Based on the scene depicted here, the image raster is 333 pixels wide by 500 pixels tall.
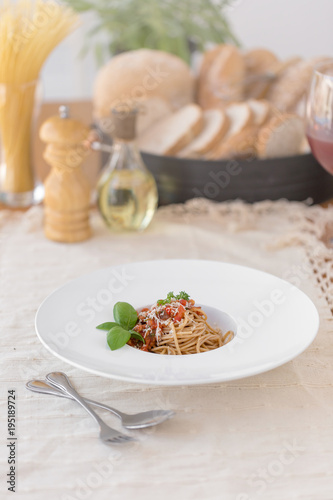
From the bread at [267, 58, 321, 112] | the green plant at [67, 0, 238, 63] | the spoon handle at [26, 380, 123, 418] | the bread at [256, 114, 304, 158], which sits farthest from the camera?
the green plant at [67, 0, 238, 63]

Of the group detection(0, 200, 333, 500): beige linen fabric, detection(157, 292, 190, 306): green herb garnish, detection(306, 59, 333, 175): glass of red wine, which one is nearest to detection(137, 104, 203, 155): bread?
detection(306, 59, 333, 175): glass of red wine

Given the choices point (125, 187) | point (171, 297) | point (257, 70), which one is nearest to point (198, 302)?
point (171, 297)

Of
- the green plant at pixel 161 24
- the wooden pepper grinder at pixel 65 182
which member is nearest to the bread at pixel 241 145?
the wooden pepper grinder at pixel 65 182

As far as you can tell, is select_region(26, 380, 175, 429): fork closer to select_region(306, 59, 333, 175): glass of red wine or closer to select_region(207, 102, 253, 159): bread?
select_region(306, 59, 333, 175): glass of red wine

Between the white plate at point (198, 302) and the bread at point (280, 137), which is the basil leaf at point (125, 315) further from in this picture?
the bread at point (280, 137)

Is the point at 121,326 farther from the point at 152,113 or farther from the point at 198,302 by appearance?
the point at 152,113

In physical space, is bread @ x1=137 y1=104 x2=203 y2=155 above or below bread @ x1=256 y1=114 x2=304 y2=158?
below
